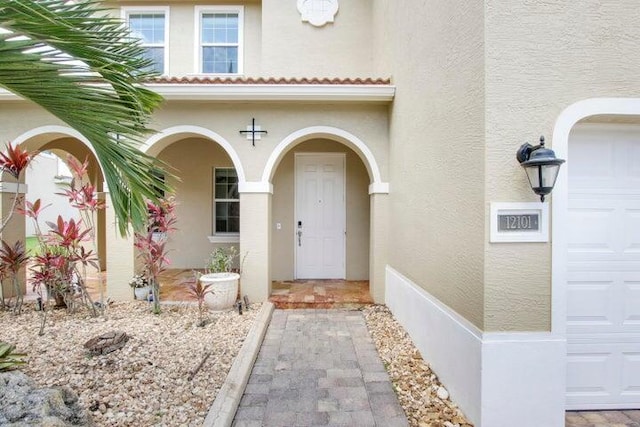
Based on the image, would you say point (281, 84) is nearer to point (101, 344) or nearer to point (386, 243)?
point (386, 243)

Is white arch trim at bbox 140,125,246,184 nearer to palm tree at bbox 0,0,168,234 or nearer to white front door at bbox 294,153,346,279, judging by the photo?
white front door at bbox 294,153,346,279

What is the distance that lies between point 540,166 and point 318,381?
3277mm

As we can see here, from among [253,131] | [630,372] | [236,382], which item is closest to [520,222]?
[630,372]

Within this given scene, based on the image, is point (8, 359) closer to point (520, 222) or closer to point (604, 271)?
point (520, 222)

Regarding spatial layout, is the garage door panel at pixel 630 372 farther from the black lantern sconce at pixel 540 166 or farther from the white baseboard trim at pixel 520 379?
the black lantern sconce at pixel 540 166

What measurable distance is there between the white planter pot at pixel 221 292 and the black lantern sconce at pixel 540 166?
4771mm

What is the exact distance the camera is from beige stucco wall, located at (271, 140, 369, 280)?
7891 millimetres

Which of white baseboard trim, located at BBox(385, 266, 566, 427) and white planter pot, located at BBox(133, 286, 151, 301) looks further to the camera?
white planter pot, located at BBox(133, 286, 151, 301)

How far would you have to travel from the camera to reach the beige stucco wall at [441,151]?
9.94 feet

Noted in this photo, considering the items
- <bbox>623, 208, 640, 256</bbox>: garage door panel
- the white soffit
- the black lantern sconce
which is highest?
the white soffit

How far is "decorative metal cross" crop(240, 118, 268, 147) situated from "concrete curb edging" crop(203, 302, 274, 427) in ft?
11.1

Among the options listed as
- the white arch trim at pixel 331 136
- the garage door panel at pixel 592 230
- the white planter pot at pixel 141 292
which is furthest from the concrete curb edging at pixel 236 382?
the garage door panel at pixel 592 230

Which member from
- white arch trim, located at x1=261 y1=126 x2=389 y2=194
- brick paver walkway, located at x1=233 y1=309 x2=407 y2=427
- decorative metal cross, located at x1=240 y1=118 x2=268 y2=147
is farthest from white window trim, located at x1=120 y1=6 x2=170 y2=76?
brick paver walkway, located at x1=233 y1=309 x2=407 y2=427

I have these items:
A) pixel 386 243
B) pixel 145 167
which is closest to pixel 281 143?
pixel 386 243
